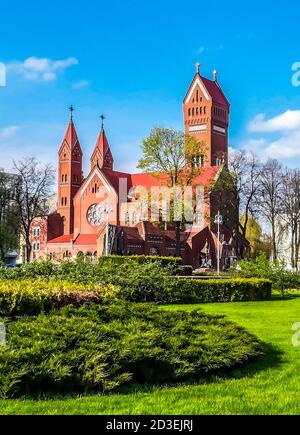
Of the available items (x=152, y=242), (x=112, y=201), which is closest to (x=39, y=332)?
(x=152, y=242)

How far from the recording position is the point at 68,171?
77.5m

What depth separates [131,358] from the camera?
712 centimetres

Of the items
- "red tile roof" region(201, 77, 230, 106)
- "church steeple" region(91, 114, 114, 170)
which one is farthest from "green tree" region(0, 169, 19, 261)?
"red tile roof" region(201, 77, 230, 106)

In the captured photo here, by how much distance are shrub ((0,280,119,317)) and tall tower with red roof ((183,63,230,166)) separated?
6736 cm

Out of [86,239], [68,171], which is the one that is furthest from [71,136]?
[86,239]

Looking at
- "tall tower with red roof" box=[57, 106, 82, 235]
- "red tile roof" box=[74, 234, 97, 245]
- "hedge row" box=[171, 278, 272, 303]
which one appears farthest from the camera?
"tall tower with red roof" box=[57, 106, 82, 235]

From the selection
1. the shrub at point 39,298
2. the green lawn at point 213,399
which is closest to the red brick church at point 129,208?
the shrub at point 39,298

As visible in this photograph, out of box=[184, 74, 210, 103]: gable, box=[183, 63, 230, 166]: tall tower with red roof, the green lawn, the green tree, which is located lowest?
the green lawn

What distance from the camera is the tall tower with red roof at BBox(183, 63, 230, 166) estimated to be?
79.6 m

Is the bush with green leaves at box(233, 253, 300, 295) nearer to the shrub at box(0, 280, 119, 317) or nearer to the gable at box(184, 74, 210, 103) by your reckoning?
the shrub at box(0, 280, 119, 317)

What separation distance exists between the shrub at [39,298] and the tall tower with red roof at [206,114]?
6736 cm

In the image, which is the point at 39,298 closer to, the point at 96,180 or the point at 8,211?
the point at 8,211

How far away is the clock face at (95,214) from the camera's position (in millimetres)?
67812

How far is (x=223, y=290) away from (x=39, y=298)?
10.9 metres
